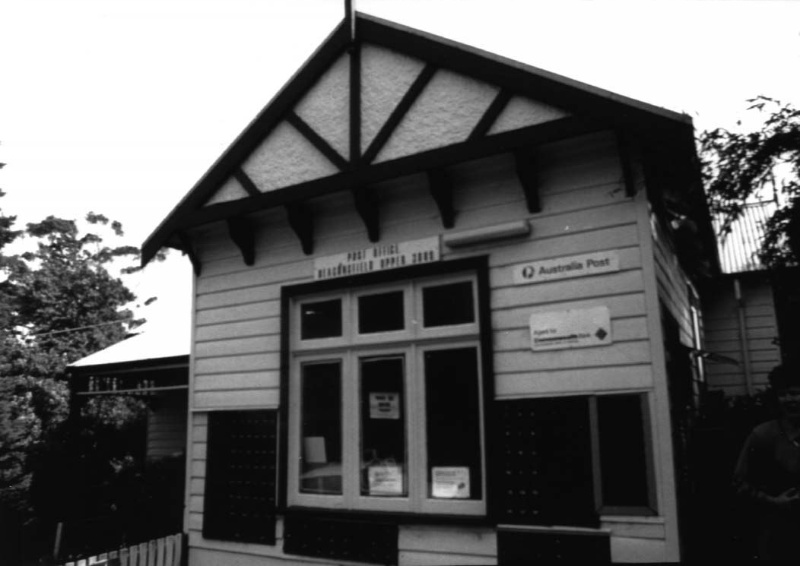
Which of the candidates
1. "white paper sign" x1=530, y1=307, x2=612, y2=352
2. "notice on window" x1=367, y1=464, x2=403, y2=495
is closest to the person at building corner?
"white paper sign" x1=530, y1=307, x2=612, y2=352

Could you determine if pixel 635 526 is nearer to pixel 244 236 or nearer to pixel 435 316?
pixel 435 316

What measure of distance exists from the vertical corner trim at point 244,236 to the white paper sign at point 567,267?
3.10 m

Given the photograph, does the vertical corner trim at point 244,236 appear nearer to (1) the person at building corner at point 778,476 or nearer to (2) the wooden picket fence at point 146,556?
(2) the wooden picket fence at point 146,556

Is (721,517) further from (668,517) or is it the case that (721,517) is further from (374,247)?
(374,247)

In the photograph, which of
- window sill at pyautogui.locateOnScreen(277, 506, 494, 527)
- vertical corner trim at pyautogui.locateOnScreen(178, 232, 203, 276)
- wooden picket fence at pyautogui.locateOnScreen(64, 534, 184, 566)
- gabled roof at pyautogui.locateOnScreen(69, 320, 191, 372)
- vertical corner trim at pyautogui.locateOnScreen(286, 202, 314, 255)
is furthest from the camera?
gabled roof at pyautogui.locateOnScreen(69, 320, 191, 372)

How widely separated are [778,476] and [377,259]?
3667 mm

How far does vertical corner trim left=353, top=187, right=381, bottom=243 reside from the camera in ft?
19.2

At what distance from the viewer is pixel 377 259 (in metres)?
5.92

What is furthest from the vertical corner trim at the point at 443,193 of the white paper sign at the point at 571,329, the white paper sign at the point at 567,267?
the white paper sign at the point at 571,329

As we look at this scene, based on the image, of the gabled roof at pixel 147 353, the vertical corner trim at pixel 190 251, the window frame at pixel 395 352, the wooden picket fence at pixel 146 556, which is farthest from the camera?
the gabled roof at pixel 147 353

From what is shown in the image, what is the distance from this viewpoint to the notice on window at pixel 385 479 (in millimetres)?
5508

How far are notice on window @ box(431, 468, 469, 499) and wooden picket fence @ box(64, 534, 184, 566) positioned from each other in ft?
10.2

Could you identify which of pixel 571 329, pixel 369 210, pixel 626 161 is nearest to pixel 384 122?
pixel 369 210

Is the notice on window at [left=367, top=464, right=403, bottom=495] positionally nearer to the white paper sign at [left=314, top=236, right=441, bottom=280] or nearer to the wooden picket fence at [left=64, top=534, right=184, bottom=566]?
the white paper sign at [left=314, top=236, right=441, bottom=280]
